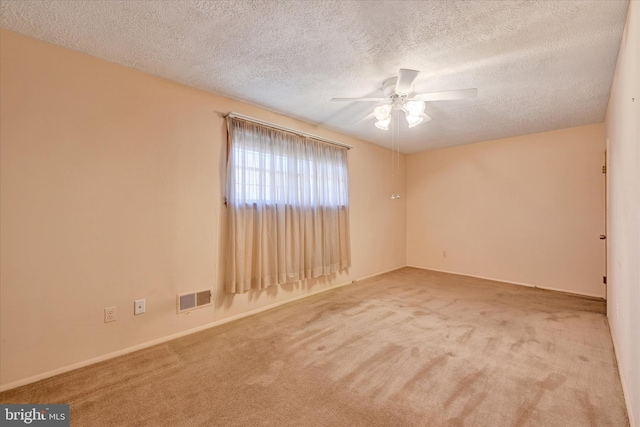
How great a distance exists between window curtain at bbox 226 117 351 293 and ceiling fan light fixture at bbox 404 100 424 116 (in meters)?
1.59

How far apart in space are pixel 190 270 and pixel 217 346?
0.78 metres

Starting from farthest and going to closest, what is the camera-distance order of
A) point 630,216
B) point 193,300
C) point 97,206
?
1. point 193,300
2. point 97,206
3. point 630,216

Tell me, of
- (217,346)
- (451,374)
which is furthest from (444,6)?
(217,346)

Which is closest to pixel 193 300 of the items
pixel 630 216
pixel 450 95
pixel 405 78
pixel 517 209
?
pixel 405 78

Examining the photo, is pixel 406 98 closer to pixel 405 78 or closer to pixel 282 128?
pixel 405 78

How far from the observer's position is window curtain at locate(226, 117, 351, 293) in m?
2.90

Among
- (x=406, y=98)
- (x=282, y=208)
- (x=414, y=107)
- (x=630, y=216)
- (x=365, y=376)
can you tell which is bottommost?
(x=365, y=376)

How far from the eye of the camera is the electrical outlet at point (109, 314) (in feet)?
7.09

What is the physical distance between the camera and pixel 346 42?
193 cm

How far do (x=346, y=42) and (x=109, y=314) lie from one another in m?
2.83

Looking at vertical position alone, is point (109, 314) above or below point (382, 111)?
below

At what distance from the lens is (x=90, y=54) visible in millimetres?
2107

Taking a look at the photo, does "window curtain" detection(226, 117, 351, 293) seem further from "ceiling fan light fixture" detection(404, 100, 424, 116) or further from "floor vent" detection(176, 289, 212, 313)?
"ceiling fan light fixture" detection(404, 100, 424, 116)

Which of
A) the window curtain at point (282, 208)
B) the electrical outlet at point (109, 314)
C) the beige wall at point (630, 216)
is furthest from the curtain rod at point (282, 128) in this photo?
the beige wall at point (630, 216)
